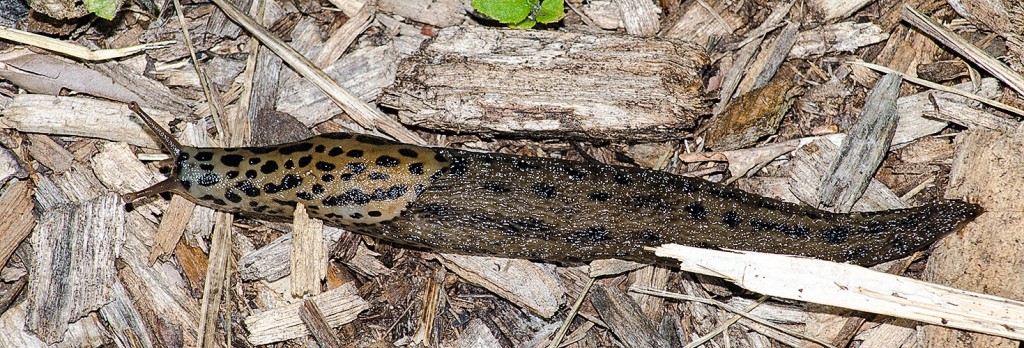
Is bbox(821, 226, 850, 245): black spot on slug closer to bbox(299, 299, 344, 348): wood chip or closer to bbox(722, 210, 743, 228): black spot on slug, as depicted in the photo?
bbox(722, 210, 743, 228): black spot on slug

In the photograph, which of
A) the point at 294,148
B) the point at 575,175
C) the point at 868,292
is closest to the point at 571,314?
the point at 575,175

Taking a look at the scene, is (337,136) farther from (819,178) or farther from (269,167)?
(819,178)

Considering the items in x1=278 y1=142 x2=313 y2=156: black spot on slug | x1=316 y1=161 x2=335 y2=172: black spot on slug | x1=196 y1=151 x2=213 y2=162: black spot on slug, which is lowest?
x1=316 y1=161 x2=335 y2=172: black spot on slug

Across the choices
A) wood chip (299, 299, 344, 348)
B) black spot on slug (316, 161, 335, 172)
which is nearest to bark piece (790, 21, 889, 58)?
black spot on slug (316, 161, 335, 172)

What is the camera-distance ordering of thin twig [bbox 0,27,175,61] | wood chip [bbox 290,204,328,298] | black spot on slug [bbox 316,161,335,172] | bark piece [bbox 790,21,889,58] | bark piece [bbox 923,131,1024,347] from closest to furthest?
1. bark piece [bbox 923,131,1024,347]
2. black spot on slug [bbox 316,161,335,172]
3. wood chip [bbox 290,204,328,298]
4. thin twig [bbox 0,27,175,61]
5. bark piece [bbox 790,21,889,58]

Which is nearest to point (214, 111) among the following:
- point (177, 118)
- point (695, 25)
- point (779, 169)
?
point (177, 118)

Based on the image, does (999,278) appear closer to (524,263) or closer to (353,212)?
(524,263)

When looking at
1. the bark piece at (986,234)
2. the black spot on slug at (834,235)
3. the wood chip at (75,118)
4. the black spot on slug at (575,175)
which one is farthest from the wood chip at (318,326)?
the bark piece at (986,234)
